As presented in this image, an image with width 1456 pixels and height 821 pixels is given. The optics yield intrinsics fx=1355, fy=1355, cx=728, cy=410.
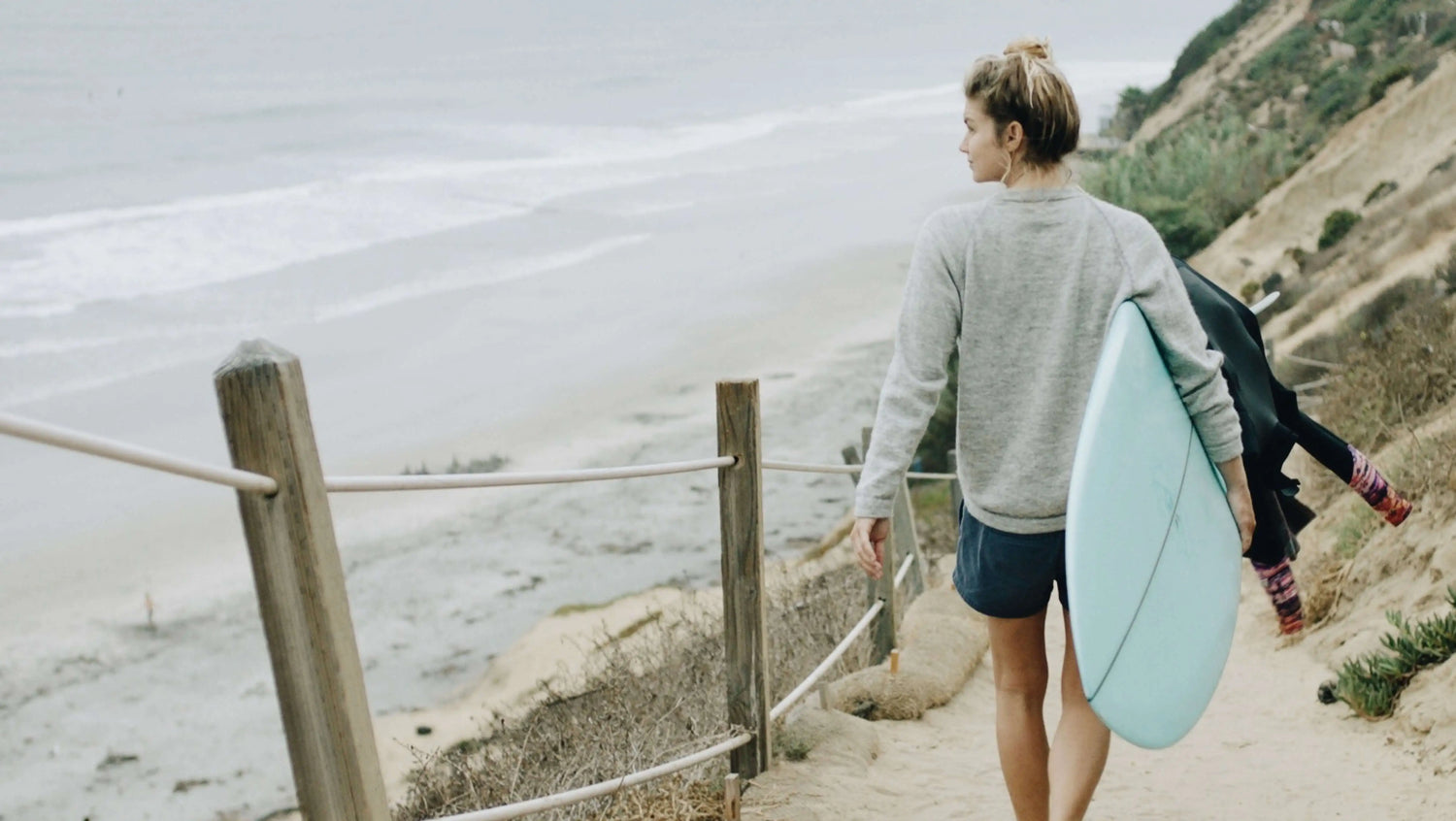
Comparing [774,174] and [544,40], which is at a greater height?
[544,40]

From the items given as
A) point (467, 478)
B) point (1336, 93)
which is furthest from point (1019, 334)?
point (1336, 93)

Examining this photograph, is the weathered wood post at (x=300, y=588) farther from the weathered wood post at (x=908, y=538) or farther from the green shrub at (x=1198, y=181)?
the green shrub at (x=1198, y=181)

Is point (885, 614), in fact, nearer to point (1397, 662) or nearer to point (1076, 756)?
point (1397, 662)

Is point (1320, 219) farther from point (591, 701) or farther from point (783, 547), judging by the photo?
point (591, 701)

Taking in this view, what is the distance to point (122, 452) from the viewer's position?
1.58 metres

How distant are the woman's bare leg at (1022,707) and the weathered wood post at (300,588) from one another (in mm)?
1182

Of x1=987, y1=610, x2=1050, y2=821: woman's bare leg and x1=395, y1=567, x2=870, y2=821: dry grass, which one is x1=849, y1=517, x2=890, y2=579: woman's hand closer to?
x1=987, y1=610, x2=1050, y2=821: woman's bare leg

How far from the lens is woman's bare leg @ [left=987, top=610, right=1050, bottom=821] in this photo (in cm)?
254

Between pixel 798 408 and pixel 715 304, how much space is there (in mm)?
7816

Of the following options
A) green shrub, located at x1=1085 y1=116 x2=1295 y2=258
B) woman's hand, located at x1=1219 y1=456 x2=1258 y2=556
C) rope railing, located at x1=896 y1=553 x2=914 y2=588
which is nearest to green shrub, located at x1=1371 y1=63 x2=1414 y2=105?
green shrub, located at x1=1085 y1=116 x2=1295 y2=258

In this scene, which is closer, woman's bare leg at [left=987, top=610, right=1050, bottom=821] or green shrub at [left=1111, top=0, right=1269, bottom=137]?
woman's bare leg at [left=987, top=610, right=1050, bottom=821]

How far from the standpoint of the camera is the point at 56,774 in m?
11.8

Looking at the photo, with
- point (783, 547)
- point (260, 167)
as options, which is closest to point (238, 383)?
point (783, 547)

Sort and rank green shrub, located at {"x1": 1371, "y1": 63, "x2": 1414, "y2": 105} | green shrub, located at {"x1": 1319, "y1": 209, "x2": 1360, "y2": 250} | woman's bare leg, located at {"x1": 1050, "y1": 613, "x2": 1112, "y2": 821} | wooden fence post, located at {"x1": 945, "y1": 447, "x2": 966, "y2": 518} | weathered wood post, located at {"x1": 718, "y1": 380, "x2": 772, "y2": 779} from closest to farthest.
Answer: woman's bare leg, located at {"x1": 1050, "y1": 613, "x2": 1112, "y2": 821}
wooden fence post, located at {"x1": 945, "y1": 447, "x2": 966, "y2": 518}
weathered wood post, located at {"x1": 718, "y1": 380, "x2": 772, "y2": 779}
green shrub, located at {"x1": 1319, "y1": 209, "x2": 1360, "y2": 250}
green shrub, located at {"x1": 1371, "y1": 63, "x2": 1414, "y2": 105}
